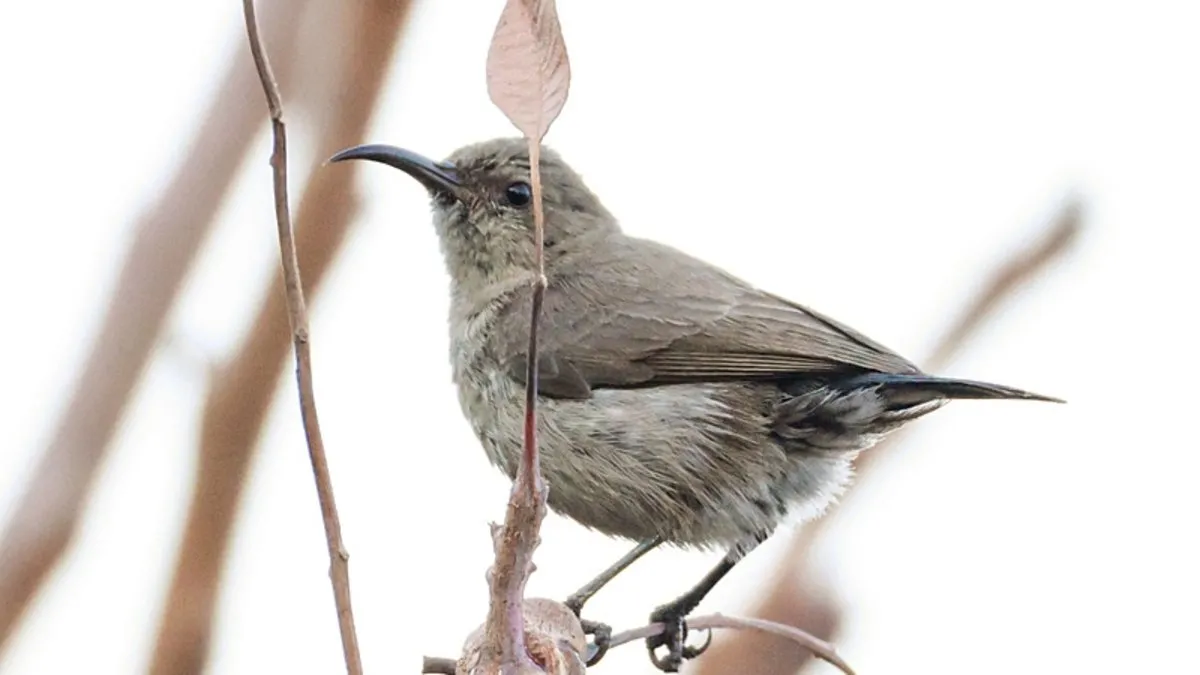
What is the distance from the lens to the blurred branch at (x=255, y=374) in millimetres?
1846

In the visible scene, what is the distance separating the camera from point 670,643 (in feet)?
12.3

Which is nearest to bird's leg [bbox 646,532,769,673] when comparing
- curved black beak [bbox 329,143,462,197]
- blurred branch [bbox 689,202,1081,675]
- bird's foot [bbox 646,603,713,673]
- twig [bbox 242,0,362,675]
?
bird's foot [bbox 646,603,713,673]

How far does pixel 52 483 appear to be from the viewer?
179cm

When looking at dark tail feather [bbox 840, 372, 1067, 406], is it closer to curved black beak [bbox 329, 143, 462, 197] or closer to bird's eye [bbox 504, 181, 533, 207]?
bird's eye [bbox 504, 181, 533, 207]

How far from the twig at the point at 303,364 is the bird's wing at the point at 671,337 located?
2.12 metres

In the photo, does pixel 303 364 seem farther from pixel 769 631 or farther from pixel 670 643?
pixel 670 643

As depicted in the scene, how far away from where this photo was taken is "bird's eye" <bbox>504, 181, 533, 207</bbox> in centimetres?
420

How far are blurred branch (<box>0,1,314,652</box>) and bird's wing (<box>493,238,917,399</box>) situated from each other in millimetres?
1800

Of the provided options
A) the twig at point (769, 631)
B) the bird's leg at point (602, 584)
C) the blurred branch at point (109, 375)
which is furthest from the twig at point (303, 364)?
the bird's leg at point (602, 584)

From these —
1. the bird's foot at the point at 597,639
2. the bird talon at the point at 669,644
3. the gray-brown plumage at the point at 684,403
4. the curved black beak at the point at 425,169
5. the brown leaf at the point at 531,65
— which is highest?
the brown leaf at the point at 531,65

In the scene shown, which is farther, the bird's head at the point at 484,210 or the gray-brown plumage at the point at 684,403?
the bird's head at the point at 484,210

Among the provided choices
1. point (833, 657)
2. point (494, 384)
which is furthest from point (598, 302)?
point (833, 657)

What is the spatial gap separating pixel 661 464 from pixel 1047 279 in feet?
4.12

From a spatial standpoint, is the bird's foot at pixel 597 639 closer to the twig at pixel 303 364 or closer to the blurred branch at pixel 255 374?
the blurred branch at pixel 255 374
